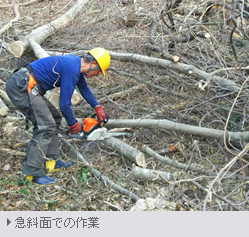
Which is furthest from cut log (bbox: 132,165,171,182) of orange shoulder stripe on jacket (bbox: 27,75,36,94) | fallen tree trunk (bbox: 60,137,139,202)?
orange shoulder stripe on jacket (bbox: 27,75,36,94)

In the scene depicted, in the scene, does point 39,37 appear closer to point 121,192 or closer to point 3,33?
point 3,33

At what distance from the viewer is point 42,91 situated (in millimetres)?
4035

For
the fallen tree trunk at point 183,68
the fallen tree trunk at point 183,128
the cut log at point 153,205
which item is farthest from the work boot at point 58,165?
the fallen tree trunk at point 183,68

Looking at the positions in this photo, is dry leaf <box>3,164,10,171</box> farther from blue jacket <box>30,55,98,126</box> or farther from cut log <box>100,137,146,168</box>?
cut log <box>100,137,146,168</box>

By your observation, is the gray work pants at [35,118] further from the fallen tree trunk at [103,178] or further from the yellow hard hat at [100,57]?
the yellow hard hat at [100,57]

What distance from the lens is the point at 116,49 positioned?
624 centimetres

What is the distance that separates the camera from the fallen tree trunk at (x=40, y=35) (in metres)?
5.48

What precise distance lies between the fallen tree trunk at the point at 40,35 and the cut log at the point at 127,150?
200 cm

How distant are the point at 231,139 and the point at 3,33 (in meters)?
4.84

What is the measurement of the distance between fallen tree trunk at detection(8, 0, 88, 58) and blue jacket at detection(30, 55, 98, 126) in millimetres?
1376

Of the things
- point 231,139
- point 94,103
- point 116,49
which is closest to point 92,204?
point 94,103

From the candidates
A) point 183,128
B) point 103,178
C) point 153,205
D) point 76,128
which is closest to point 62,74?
point 76,128

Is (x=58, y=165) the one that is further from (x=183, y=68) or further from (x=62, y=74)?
(x=183, y=68)
